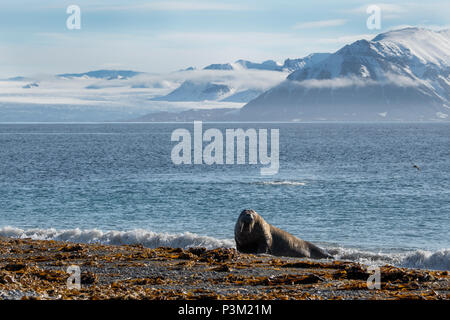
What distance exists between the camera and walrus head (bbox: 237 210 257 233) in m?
25.3

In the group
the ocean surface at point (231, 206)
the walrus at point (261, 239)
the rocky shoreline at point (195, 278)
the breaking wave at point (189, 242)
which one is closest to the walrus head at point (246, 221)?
the walrus at point (261, 239)

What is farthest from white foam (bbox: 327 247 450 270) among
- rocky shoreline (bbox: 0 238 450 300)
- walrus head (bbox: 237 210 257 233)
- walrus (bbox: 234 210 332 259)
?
rocky shoreline (bbox: 0 238 450 300)

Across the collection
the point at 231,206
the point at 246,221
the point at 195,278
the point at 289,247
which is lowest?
the point at 231,206

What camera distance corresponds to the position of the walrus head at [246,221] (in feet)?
83.1

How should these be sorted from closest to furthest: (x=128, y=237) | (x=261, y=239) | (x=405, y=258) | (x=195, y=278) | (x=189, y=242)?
1. (x=195, y=278)
2. (x=261, y=239)
3. (x=405, y=258)
4. (x=189, y=242)
5. (x=128, y=237)

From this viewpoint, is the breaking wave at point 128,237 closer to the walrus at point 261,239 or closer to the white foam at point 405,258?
the walrus at point 261,239

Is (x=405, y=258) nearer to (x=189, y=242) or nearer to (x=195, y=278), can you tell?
(x=189, y=242)

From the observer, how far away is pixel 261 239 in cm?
2630

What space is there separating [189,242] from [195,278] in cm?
1305

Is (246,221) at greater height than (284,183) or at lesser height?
greater

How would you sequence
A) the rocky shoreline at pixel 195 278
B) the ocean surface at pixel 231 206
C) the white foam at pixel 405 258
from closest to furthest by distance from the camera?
the rocky shoreline at pixel 195 278
the white foam at pixel 405 258
the ocean surface at pixel 231 206

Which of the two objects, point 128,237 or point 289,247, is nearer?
point 289,247

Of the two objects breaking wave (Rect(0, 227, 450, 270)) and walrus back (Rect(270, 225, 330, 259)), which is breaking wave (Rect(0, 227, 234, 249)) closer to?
breaking wave (Rect(0, 227, 450, 270))

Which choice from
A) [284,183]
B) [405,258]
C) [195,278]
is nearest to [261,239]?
[405,258]
